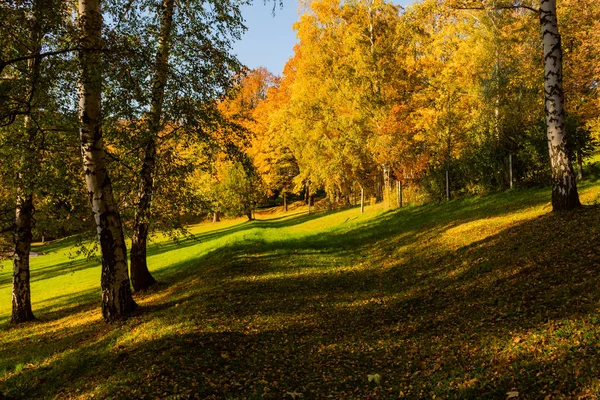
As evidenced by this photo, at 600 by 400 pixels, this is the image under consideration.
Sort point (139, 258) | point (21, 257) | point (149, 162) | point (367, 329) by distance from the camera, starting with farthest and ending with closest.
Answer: point (139, 258) → point (21, 257) → point (149, 162) → point (367, 329)

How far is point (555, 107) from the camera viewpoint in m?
9.06

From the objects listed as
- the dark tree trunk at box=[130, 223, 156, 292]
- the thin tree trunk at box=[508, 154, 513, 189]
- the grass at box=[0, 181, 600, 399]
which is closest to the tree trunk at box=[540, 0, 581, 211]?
the grass at box=[0, 181, 600, 399]

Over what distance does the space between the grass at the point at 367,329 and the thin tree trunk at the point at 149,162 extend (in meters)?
0.99

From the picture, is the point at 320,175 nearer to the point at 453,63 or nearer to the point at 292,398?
the point at 453,63

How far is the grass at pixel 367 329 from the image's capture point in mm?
4652

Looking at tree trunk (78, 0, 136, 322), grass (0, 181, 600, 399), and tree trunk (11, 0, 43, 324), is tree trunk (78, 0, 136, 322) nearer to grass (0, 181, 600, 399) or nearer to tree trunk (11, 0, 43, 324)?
grass (0, 181, 600, 399)

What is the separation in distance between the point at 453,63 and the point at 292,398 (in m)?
22.6

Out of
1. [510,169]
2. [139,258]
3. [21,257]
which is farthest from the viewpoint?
[510,169]

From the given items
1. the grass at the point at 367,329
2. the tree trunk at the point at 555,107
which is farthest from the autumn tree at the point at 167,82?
the tree trunk at the point at 555,107

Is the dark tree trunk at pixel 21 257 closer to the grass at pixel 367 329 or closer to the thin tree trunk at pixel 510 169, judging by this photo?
the grass at pixel 367 329

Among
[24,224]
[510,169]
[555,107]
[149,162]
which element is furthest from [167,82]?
[510,169]

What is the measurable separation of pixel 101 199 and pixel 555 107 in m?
10.5

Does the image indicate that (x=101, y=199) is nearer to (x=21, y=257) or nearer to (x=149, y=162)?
(x=149, y=162)

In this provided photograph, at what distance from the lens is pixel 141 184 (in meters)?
10.9
